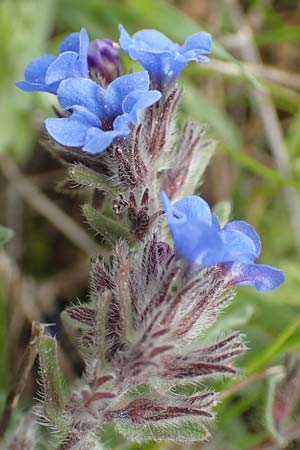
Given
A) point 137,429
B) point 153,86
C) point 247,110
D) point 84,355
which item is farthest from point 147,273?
point 247,110

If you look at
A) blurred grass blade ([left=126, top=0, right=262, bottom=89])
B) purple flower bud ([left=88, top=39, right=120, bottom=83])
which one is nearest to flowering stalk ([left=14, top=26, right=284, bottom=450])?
purple flower bud ([left=88, top=39, right=120, bottom=83])

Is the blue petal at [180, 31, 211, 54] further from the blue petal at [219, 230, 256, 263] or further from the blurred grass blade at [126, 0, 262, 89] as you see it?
the blurred grass blade at [126, 0, 262, 89]

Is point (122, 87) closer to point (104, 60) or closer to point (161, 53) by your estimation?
point (161, 53)

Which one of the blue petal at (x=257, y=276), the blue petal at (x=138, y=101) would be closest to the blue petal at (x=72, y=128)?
the blue petal at (x=138, y=101)

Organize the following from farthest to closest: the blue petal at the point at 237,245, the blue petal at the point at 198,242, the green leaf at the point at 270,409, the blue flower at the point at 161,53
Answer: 1. the green leaf at the point at 270,409
2. the blue flower at the point at 161,53
3. the blue petal at the point at 237,245
4. the blue petal at the point at 198,242

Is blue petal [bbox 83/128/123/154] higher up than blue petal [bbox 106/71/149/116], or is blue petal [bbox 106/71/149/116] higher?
blue petal [bbox 106/71/149/116]

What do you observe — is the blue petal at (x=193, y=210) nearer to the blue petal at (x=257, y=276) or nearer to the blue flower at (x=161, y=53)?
the blue petal at (x=257, y=276)

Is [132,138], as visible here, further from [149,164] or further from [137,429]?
[137,429]
